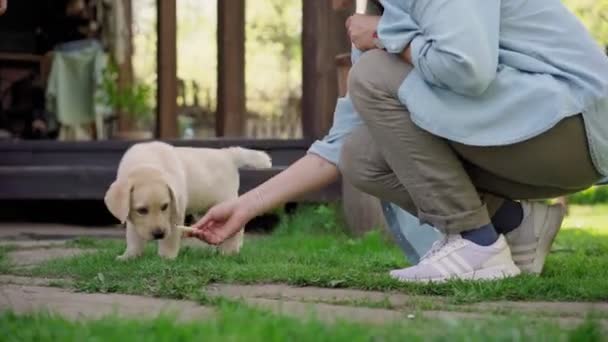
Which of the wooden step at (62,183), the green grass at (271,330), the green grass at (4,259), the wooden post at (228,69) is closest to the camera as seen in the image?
the green grass at (271,330)

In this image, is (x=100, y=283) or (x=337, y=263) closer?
(x=100, y=283)

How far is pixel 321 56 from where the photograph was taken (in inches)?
264

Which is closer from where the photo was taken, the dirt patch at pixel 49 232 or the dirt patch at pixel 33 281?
the dirt patch at pixel 33 281

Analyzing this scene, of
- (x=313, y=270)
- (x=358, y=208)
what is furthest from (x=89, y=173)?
(x=313, y=270)

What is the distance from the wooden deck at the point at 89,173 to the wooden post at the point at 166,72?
5.36 ft

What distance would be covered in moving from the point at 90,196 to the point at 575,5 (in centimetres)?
1292

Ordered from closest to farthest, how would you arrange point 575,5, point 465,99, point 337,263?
point 465,99 → point 337,263 → point 575,5

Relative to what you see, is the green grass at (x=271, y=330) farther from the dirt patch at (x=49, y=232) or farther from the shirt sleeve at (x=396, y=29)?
the dirt patch at (x=49, y=232)

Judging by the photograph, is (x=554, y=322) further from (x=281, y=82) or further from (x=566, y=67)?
(x=281, y=82)

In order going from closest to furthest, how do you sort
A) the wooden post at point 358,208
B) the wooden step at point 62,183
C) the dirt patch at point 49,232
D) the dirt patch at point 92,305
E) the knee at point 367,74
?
1. the dirt patch at point 92,305
2. the knee at point 367,74
3. the wooden post at point 358,208
4. the dirt patch at point 49,232
5. the wooden step at point 62,183

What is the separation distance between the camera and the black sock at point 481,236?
3.37m

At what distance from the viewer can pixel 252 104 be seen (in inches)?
976

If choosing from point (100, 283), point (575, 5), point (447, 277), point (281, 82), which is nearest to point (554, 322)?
point (447, 277)

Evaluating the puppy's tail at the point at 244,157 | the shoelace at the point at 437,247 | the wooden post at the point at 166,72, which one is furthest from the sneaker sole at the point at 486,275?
the wooden post at the point at 166,72
